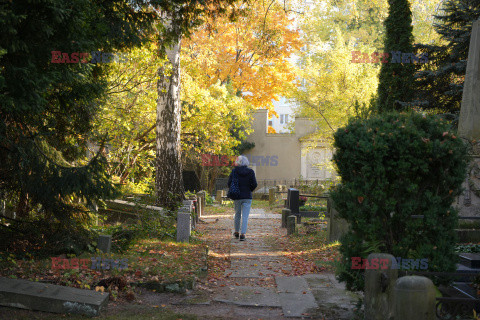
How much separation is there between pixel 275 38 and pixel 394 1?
6.25 meters

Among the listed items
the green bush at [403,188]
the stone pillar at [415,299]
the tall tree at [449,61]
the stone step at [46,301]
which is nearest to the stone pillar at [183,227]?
the stone step at [46,301]

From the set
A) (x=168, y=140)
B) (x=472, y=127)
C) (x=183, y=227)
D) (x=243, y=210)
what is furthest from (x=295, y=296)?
(x=168, y=140)

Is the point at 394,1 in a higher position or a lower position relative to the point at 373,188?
higher

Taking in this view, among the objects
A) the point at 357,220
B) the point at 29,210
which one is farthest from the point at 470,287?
the point at 29,210

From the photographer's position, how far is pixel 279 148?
31.8 m

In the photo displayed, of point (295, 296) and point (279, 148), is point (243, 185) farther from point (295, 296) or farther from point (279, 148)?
point (279, 148)

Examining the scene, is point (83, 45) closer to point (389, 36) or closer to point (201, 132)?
point (201, 132)

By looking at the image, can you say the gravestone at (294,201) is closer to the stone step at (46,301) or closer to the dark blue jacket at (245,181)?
the dark blue jacket at (245,181)

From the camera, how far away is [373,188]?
4945 millimetres

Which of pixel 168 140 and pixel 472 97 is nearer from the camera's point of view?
pixel 472 97

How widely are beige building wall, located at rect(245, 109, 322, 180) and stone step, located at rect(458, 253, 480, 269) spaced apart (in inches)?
968

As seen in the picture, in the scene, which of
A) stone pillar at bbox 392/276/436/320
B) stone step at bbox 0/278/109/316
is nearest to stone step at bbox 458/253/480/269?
stone pillar at bbox 392/276/436/320

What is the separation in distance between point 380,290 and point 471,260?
8.64 feet

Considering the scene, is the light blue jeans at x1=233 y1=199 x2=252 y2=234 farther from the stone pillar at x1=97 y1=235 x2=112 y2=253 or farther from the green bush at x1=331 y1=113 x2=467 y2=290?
the green bush at x1=331 y1=113 x2=467 y2=290
